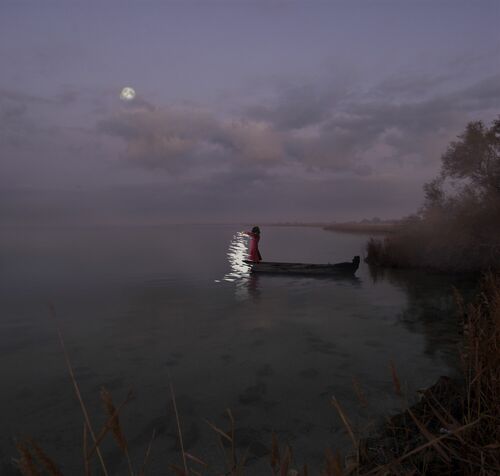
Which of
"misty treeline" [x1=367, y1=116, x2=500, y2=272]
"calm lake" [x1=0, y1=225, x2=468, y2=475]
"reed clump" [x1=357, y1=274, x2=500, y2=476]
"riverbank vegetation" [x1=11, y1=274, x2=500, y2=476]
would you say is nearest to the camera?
"riverbank vegetation" [x1=11, y1=274, x2=500, y2=476]

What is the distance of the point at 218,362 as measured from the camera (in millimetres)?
8141

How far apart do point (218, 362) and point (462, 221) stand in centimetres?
1822

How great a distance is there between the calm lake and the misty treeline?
432 cm

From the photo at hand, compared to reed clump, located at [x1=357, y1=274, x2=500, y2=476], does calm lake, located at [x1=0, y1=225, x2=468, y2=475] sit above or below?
below

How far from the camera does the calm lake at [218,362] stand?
5191 millimetres

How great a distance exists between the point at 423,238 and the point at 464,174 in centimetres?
486

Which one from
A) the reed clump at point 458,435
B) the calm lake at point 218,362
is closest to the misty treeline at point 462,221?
the calm lake at point 218,362

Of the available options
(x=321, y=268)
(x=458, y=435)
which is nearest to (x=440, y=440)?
(x=458, y=435)

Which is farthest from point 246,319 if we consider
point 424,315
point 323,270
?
point 323,270

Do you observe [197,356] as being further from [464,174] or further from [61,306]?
[464,174]

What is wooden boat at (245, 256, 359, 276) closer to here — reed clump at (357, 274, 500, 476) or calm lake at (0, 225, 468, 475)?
calm lake at (0, 225, 468, 475)

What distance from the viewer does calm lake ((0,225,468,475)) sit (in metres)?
5.19

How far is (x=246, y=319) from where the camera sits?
12.0 meters

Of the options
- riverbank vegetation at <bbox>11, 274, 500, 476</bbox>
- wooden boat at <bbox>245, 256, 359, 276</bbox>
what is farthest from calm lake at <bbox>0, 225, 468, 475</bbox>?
wooden boat at <bbox>245, 256, 359, 276</bbox>
